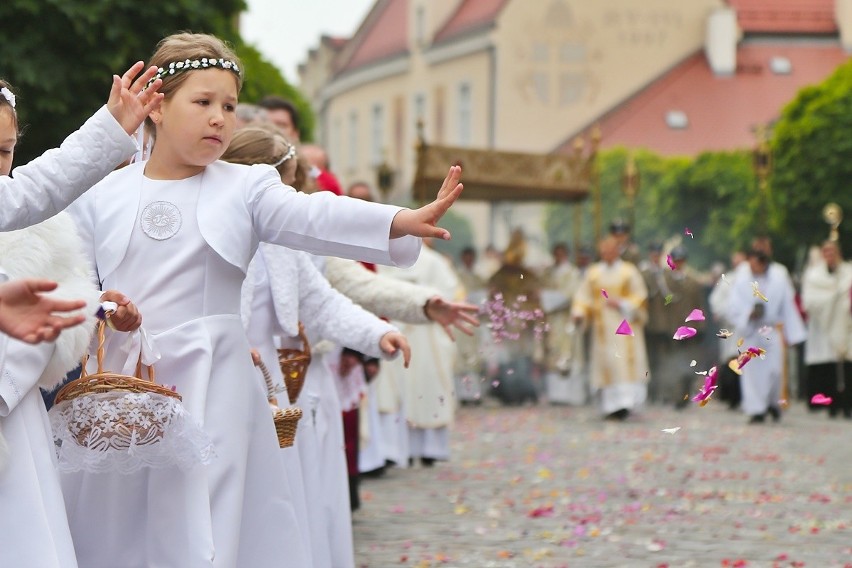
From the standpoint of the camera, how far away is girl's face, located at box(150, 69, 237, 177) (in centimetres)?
452

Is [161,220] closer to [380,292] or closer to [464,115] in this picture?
[380,292]

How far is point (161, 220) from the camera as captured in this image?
4.53 metres

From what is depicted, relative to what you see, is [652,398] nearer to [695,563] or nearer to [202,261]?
[695,563]

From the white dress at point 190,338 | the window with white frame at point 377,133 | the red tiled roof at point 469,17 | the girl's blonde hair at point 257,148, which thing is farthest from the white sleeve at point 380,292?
the window with white frame at point 377,133

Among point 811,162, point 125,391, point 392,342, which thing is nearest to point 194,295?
point 125,391

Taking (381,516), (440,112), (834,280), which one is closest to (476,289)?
(834,280)

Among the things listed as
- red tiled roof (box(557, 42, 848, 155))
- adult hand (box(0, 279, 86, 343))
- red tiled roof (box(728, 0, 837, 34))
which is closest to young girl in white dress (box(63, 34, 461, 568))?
adult hand (box(0, 279, 86, 343))

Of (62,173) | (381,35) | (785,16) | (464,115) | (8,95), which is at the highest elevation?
(381,35)

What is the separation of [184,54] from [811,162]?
26.6 m

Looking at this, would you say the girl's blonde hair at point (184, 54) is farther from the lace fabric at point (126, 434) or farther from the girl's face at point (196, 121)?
the lace fabric at point (126, 434)

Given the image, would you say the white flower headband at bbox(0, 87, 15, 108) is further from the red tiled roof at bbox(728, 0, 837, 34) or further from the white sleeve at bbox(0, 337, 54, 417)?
the red tiled roof at bbox(728, 0, 837, 34)

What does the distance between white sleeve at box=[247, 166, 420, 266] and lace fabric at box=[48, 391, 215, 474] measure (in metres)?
0.54

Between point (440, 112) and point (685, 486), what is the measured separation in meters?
45.1

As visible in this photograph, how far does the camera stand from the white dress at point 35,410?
3.95 meters
